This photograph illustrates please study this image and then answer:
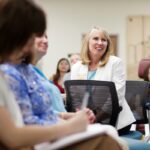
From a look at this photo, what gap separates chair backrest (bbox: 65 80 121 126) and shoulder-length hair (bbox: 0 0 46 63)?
56.5 inches

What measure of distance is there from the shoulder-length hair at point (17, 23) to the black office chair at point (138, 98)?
231 centimetres

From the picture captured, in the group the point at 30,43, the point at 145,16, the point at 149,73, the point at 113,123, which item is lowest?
the point at 113,123

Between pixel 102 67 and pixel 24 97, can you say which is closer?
pixel 24 97

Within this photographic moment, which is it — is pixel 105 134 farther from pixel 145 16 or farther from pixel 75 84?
pixel 145 16

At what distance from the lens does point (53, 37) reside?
7961 mm

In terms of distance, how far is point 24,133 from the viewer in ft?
3.18

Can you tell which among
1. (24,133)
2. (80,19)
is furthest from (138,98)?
(80,19)

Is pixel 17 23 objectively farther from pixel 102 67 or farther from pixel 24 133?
pixel 102 67

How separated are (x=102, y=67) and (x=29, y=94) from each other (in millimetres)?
1691

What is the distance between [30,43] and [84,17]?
697cm

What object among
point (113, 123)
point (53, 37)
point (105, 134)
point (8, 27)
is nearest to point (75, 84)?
point (113, 123)

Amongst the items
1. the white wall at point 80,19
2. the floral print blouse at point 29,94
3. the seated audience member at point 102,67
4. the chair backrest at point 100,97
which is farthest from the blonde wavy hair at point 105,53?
the white wall at point 80,19

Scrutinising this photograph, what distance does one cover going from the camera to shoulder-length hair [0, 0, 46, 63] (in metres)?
0.97

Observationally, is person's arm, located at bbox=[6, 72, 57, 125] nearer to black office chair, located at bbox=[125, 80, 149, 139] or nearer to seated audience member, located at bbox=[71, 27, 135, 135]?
seated audience member, located at bbox=[71, 27, 135, 135]
